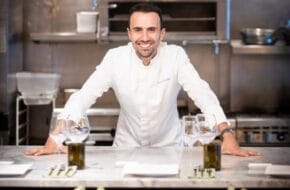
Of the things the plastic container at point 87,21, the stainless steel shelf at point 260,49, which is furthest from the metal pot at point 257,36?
the plastic container at point 87,21

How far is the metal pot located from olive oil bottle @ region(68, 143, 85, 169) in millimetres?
2749

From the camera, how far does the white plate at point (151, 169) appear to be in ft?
7.78

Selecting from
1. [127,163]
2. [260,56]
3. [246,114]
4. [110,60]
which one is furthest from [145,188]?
[260,56]

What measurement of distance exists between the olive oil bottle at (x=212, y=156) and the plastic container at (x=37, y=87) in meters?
2.87

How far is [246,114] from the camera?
5.29 m

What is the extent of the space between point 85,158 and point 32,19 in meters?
3.01

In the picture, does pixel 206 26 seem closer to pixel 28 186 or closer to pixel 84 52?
pixel 84 52

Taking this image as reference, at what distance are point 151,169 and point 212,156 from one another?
29 centimetres

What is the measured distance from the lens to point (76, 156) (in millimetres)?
2584

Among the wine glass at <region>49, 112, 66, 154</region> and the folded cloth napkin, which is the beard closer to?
the wine glass at <region>49, 112, 66, 154</region>

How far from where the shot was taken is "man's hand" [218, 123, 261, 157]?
289cm

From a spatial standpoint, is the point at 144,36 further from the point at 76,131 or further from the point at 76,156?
the point at 76,156

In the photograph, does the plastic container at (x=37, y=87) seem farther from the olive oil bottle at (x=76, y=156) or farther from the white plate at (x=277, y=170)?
the white plate at (x=277, y=170)

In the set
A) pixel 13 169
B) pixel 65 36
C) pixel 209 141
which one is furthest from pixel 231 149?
pixel 65 36
